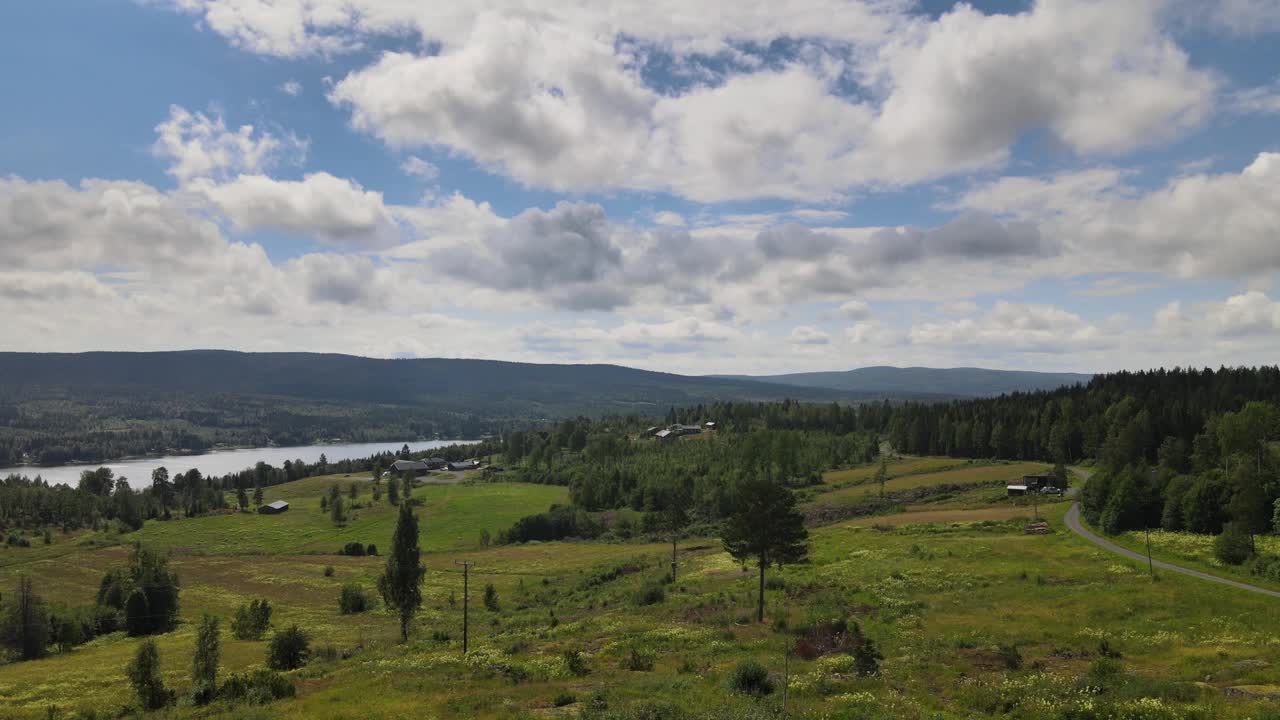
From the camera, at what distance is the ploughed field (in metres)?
28.0

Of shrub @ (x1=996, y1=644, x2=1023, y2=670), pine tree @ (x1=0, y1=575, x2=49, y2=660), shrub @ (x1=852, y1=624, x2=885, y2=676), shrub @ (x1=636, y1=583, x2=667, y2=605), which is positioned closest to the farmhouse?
pine tree @ (x1=0, y1=575, x2=49, y2=660)

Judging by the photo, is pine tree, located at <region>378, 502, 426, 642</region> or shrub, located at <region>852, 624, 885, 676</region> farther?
pine tree, located at <region>378, 502, 426, 642</region>

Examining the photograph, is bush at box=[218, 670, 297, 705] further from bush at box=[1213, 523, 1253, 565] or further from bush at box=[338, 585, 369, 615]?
bush at box=[1213, 523, 1253, 565]

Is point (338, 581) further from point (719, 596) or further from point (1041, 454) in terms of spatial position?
point (1041, 454)

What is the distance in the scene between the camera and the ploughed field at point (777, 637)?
2797 centimetres

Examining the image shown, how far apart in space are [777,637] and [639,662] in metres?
10.00

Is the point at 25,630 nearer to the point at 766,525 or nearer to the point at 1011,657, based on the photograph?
the point at 766,525

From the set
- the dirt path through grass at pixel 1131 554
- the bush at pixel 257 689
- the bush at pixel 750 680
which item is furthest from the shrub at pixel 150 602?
the dirt path through grass at pixel 1131 554

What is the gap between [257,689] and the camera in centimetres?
3612

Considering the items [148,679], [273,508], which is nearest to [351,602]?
[148,679]

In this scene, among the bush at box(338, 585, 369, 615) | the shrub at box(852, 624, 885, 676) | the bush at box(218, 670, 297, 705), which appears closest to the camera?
the shrub at box(852, 624, 885, 676)

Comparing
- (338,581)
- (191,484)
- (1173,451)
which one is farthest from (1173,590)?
(191,484)

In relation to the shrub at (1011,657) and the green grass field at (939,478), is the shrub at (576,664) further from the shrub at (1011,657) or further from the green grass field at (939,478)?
the green grass field at (939,478)

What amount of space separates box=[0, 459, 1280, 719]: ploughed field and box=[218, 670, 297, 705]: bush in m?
1.25
